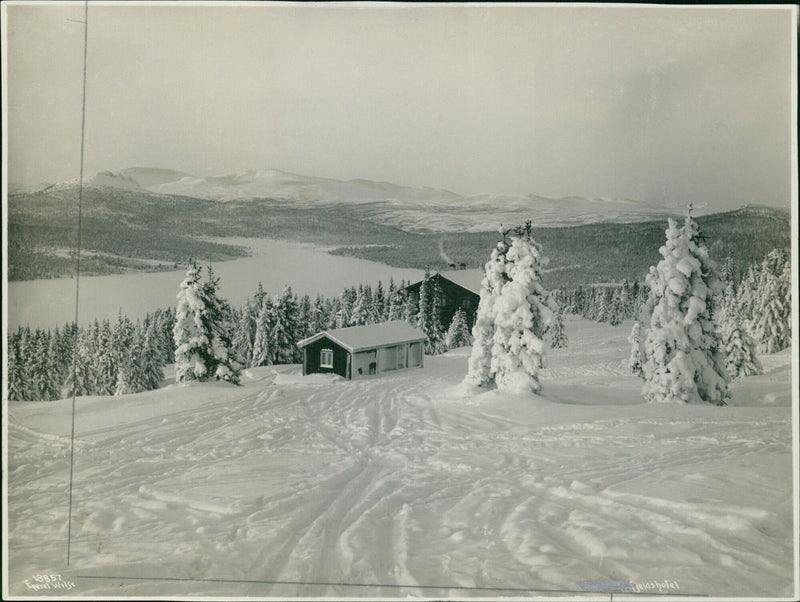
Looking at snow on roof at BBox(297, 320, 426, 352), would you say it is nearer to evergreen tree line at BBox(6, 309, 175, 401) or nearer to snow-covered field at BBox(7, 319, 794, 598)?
snow-covered field at BBox(7, 319, 794, 598)

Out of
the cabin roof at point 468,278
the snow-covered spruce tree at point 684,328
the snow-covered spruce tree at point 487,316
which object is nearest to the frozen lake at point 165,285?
the cabin roof at point 468,278

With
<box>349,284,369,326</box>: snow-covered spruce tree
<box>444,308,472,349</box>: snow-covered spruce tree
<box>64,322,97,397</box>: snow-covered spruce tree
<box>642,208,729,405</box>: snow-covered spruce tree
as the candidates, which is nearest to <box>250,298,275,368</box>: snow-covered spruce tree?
<box>349,284,369,326</box>: snow-covered spruce tree

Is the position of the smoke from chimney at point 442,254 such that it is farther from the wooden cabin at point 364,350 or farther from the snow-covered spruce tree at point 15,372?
the snow-covered spruce tree at point 15,372

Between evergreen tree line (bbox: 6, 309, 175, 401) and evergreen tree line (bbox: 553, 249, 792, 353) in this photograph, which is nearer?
evergreen tree line (bbox: 553, 249, 792, 353)

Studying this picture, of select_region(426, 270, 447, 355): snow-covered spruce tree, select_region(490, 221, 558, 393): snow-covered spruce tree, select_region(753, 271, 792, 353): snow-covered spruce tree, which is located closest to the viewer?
select_region(753, 271, 792, 353): snow-covered spruce tree

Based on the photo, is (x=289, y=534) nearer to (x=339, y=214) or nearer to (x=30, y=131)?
(x=339, y=214)

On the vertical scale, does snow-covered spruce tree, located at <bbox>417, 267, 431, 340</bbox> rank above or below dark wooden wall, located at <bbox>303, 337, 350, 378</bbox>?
above

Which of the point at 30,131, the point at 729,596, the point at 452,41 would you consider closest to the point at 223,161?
the point at 30,131
